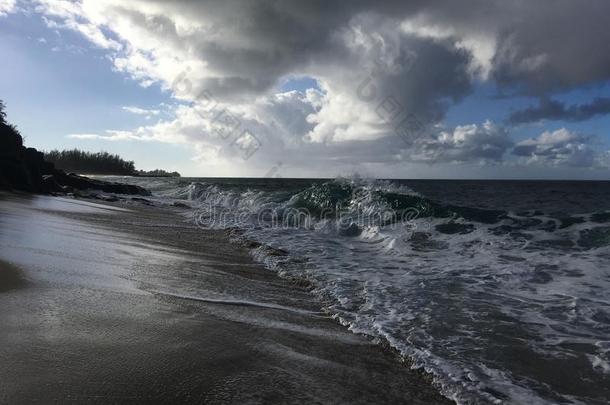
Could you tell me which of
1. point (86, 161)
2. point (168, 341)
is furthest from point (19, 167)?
point (86, 161)

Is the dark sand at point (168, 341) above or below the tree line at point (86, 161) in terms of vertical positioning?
below

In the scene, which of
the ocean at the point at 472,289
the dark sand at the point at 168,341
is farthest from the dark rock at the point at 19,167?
the dark sand at the point at 168,341

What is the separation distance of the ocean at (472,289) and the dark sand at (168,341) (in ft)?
1.87

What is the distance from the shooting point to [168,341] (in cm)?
376

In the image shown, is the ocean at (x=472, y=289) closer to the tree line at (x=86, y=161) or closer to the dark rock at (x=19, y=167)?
the dark rock at (x=19, y=167)

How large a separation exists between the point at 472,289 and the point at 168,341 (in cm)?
498

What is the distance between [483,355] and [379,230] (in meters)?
9.34

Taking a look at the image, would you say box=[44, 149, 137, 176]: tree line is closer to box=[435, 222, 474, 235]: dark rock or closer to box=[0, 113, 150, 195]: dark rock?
box=[0, 113, 150, 195]: dark rock

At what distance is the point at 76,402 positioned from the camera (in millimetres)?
2631

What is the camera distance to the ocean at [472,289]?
396cm

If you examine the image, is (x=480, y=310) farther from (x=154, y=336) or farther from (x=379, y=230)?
(x=379, y=230)

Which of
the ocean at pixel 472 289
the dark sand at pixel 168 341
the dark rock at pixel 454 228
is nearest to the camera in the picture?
the dark sand at pixel 168 341

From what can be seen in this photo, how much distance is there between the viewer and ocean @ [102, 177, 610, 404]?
3965 millimetres

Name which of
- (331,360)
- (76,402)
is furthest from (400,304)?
(76,402)
